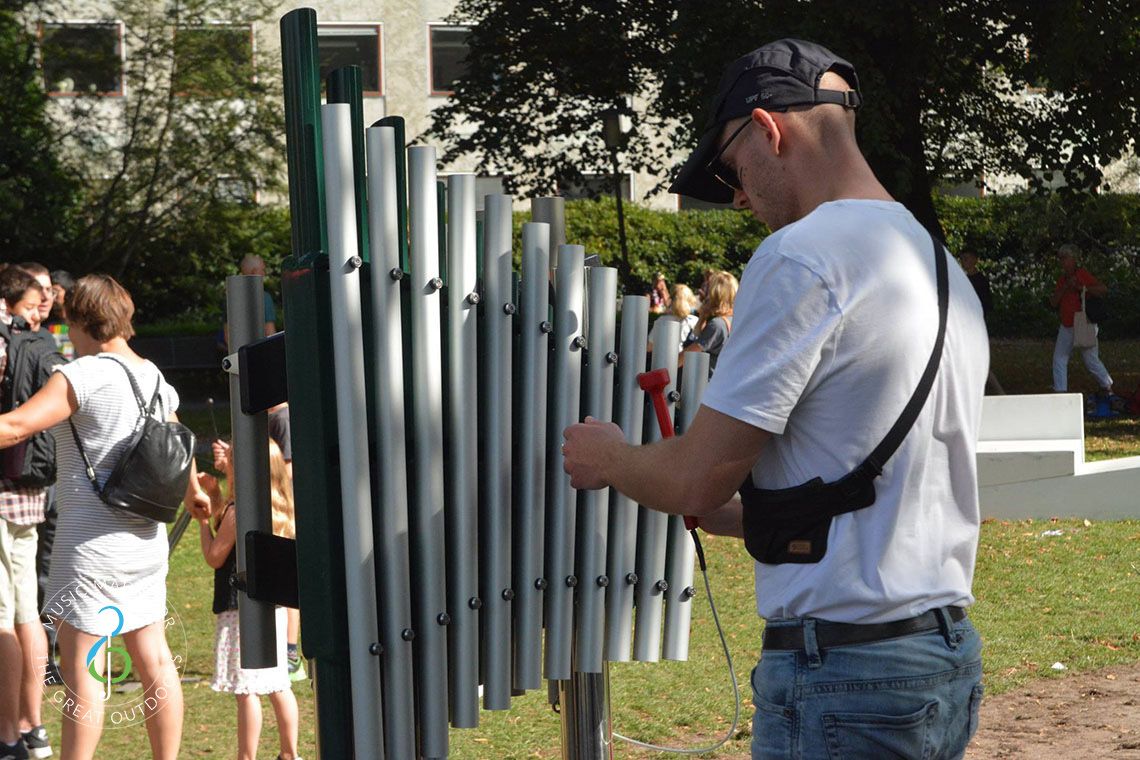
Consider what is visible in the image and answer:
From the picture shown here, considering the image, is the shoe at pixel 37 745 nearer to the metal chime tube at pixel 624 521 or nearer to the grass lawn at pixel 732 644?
the grass lawn at pixel 732 644

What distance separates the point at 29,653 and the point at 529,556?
352 centimetres

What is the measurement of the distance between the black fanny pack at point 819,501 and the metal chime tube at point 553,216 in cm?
141

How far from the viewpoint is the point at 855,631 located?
233 centimetres

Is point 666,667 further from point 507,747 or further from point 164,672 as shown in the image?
point 164,672

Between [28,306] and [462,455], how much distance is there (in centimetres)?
398

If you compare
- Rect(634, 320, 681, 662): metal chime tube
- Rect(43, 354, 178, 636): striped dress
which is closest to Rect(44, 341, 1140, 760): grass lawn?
Rect(43, 354, 178, 636): striped dress

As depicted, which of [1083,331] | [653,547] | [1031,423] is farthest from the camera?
[1083,331]

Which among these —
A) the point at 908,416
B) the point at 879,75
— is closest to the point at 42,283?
the point at 908,416

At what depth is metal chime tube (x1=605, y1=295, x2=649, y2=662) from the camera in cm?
369

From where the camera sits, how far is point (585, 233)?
31734mm

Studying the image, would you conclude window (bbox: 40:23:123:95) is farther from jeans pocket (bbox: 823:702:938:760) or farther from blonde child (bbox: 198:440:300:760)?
jeans pocket (bbox: 823:702:938:760)

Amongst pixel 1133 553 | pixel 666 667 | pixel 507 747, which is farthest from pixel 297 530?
pixel 1133 553

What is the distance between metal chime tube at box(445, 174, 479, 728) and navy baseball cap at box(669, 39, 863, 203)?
0.85 meters

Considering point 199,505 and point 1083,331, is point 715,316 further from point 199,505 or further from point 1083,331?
point 1083,331
